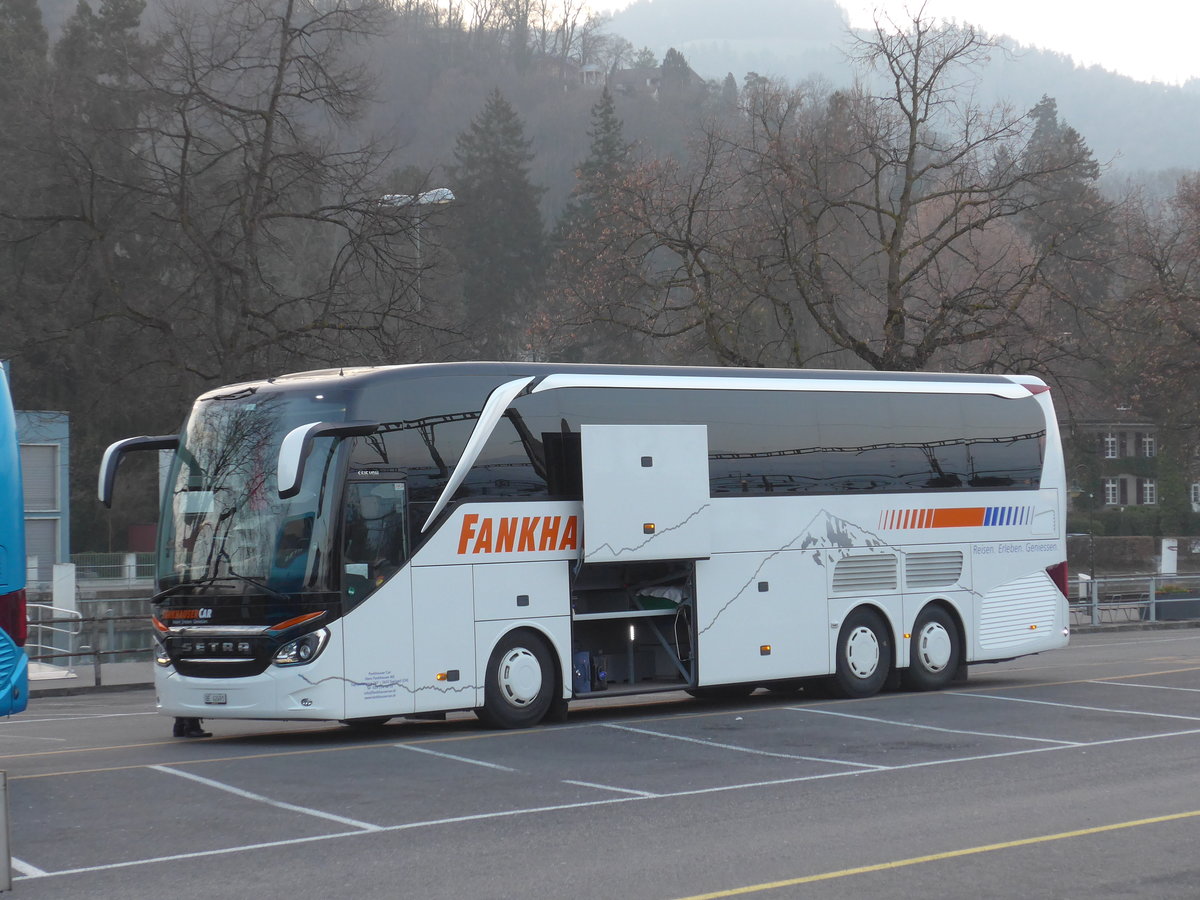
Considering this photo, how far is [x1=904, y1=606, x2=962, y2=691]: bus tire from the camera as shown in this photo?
60.8 feet

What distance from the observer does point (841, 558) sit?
1772 cm

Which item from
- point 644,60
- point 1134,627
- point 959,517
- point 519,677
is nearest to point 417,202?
point 959,517

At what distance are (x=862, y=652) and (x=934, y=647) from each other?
4.20 ft

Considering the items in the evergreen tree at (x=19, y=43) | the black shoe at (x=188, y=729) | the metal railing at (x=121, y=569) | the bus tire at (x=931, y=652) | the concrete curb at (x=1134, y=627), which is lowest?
the concrete curb at (x=1134, y=627)

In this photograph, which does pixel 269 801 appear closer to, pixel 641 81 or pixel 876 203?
pixel 876 203

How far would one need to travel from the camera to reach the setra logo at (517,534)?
1478 centimetres

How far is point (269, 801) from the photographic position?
35.0 ft

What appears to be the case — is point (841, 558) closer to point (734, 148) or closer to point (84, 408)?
point (734, 148)

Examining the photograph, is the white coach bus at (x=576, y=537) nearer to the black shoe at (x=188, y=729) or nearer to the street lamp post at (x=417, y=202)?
the black shoe at (x=188, y=729)

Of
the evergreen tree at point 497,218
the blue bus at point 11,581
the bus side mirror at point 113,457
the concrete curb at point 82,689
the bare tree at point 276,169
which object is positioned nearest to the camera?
the blue bus at point 11,581

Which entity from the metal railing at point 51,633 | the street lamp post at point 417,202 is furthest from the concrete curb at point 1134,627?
the metal railing at point 51,633

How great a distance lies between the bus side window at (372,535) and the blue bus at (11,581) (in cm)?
315

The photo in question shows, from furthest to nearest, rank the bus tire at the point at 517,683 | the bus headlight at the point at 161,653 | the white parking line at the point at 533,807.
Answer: the bus tire at the point at 517,683, the bus headlight at the point at 161,653, the white parking line at the point at 533,807

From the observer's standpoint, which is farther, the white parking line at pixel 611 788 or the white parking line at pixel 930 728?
the white parking line at pixel 930 728
